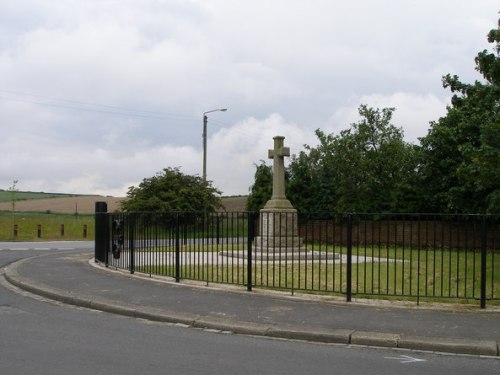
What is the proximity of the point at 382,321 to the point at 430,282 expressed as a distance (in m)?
4.43

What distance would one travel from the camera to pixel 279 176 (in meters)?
20.6

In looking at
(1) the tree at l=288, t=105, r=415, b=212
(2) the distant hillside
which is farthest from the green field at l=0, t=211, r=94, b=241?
(1) the tree at l=288, t=105, r=415, b=212

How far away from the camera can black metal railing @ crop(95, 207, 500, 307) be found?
9.62 metres

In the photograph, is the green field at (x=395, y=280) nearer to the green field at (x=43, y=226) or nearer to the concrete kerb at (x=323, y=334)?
the concrete kerb at (x=323, y=334)

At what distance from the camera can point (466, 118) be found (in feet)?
80.1

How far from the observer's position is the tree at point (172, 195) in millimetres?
36969

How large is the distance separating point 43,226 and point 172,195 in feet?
31.5

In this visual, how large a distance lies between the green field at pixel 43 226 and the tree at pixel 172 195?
12.3 ft

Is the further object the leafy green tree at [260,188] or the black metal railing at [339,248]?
the leafy green tree at [260,188]

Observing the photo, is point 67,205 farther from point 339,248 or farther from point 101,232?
point 339,248

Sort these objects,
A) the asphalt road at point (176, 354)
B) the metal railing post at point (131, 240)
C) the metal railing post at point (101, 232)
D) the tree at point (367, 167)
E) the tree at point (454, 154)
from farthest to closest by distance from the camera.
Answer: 1. the tree at point (367, 167)
2. the tree at point (454, 154)
3. the metal railing post at point (101, 232)
4. the metal railing post at point (131, 240)
5. the asphalt road at point (176, 354)

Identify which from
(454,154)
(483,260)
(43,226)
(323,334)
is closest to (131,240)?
(323,334)

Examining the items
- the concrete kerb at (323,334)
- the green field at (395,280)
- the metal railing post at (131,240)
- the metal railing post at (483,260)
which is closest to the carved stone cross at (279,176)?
the green field at (395,280)

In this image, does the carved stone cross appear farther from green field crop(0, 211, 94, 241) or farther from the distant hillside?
the distant hillside
